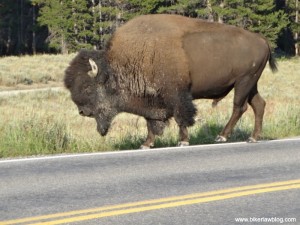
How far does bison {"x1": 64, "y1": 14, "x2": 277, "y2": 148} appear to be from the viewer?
10633 millimetres

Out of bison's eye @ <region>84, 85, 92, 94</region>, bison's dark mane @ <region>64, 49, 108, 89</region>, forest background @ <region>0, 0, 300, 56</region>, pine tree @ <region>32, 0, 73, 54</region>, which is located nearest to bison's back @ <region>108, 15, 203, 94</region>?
bison's dark mane @ <region>64, 49, 108, 89</region>

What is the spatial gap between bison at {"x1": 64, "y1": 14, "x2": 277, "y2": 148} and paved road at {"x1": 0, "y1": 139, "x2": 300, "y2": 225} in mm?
1254

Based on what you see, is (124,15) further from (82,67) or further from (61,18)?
(82,67)

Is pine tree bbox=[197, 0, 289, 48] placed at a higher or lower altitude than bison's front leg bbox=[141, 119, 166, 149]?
lower

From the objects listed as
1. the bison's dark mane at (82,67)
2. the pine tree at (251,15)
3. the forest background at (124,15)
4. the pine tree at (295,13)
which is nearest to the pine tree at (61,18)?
the forest background at (124,15)

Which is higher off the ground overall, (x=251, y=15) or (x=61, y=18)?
(x=251, y=15)

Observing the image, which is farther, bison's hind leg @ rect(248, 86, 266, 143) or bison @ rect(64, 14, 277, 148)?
bison's hind leg @ rect(248, 86, 266, 143)

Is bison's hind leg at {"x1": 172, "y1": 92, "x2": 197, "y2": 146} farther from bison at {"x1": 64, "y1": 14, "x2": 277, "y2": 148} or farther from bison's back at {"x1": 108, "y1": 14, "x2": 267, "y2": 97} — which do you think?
bison's back at {"x1": 108, "y1": 14, "x2": 267, "y2": 97}

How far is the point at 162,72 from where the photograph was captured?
10.6 m

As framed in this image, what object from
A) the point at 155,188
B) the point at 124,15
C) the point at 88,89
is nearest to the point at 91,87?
the point at 88,89

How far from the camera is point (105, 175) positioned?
761cm

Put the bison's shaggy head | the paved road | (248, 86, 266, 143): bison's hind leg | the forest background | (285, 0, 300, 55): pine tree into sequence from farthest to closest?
(285, 0, 300, 55): pine tree < the forest background < (248, 86, 266, 143): bison's hind leg < the bison's shaggy head < the paved road

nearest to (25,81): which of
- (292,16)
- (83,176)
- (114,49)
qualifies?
(114,49)

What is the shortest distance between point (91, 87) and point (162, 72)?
1147 mm
